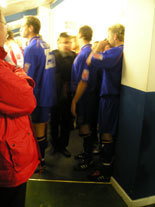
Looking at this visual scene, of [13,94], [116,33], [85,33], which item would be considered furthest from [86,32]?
[13,94]

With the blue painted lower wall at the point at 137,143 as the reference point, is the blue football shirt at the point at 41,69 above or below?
above

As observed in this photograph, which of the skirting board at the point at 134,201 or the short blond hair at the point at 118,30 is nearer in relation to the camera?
the skirting board at the point at 134,201

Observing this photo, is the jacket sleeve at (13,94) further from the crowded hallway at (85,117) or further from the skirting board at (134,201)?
the skirting board at (134,201)

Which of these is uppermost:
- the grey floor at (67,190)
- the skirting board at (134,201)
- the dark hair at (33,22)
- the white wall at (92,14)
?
the white wall at (92,14)

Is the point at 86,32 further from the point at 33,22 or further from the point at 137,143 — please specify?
the point at 137,143

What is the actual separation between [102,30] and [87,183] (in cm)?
264

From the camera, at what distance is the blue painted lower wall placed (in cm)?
179

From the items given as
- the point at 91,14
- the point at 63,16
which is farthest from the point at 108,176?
the point at 63,16

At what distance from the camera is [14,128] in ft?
3.38

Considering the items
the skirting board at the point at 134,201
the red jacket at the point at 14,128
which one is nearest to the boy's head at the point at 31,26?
the red jacket at the point at 14,128

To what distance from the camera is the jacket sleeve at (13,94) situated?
95 cm

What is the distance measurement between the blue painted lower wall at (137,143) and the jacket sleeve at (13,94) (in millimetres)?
1041

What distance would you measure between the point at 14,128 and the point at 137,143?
3.83 feet

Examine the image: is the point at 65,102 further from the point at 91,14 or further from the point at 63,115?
the point at 91,14
